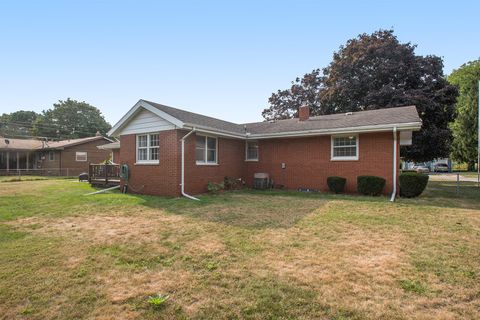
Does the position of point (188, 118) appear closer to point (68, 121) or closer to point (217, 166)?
point (217, 166)

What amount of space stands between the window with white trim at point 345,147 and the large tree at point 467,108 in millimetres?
32734

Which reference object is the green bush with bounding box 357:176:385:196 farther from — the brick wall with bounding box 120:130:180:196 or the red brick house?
the brick wall with bounding box 120:130:180:196

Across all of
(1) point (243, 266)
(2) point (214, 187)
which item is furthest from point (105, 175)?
(1) point (243, 266)

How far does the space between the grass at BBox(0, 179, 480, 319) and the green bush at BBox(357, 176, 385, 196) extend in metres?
3.75

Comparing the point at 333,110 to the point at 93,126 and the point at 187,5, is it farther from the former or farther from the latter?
the point at 93,126

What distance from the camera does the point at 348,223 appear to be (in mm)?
6438

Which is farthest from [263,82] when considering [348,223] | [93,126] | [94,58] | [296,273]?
[93,126]

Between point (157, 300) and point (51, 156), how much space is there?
1351 inches

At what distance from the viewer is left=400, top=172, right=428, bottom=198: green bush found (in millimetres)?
10688

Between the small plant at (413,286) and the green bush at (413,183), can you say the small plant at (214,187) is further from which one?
the small plant at (413,286)

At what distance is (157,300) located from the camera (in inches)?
117

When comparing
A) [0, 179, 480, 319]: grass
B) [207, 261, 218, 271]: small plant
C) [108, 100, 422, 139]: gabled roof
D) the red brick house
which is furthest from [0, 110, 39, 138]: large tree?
[207, 261, 218, 271]: small plant

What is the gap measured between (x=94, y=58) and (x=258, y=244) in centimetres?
1409

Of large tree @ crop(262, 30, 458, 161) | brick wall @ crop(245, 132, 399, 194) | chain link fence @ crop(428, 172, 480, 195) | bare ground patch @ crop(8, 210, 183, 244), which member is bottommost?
chain link fence @ crop(428, 172, 480, 195)
